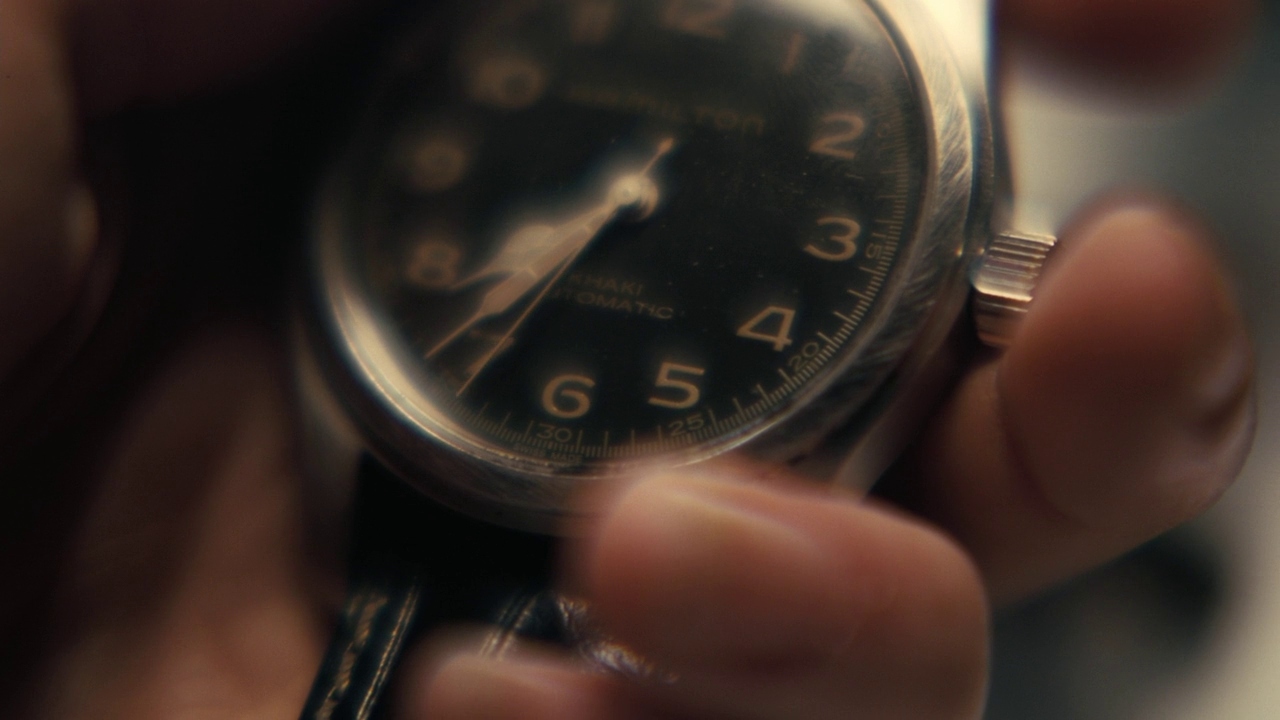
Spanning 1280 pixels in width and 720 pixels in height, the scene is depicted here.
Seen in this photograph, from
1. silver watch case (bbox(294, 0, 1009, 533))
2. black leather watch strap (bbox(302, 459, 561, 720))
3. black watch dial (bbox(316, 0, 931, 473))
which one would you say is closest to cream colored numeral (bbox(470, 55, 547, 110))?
black watch dial (bbox(316, 0, 931, 473))

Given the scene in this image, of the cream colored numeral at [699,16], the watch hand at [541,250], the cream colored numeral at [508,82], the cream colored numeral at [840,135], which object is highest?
the cream colored numeral at [699,16]

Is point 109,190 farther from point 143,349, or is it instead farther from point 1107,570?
point 1107,570

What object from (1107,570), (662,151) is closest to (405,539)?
(662,151)

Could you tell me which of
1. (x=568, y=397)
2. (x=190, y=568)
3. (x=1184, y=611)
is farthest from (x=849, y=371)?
(x=1184, y=611)

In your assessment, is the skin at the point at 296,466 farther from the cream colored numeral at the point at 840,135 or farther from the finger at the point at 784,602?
the cream colored numeral at the point at 840,135

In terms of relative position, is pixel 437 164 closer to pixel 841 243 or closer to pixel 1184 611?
pixel 841 243

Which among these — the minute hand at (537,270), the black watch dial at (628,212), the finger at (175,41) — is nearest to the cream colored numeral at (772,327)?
the black watch dial at (628,212)
